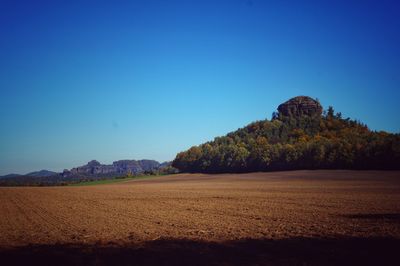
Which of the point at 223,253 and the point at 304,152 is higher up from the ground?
the point at 304,152

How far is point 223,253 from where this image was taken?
1257 centimetres

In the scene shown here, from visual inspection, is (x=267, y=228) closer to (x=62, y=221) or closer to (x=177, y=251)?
(x=177, y=251)

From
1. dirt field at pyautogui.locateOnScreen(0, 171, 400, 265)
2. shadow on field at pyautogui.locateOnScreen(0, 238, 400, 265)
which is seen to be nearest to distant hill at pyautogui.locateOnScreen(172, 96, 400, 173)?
dirt field at pyautogui.locateOnScreen(0, 171, 400, 265)

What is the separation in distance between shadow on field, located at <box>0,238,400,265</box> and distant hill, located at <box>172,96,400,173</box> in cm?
8116

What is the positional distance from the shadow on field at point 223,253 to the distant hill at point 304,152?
3195 inches

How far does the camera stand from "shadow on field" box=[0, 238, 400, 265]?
37.3ft

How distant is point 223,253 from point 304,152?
103530mm

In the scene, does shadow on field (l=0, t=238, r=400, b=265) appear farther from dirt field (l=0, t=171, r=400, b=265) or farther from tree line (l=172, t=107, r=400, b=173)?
tree line (l=172, t=107, r=400, b=173)

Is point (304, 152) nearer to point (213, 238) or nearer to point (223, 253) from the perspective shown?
Answer: point (213, 238)

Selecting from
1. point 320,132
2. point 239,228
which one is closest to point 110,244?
point 239,228

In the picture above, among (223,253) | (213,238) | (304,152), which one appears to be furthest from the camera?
(304,152)

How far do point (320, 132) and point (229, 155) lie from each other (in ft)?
179

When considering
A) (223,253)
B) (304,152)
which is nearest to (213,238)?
(223,253)

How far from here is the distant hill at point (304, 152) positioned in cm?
8862
